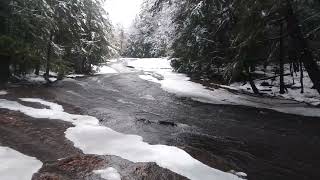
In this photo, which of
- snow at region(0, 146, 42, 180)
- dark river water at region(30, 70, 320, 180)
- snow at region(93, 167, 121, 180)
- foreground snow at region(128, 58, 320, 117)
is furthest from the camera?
foreground snow at region(128, 58, 320, 117)

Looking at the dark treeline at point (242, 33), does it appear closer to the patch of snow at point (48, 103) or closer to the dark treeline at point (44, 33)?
the dark treeline at point (44, 33)

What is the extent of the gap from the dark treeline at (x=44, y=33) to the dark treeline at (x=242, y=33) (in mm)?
4853

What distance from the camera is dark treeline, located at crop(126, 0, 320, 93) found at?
47.4 ft

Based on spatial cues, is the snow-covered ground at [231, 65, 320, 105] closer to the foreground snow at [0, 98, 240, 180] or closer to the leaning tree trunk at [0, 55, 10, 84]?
the foreground snow at [0, 98, 240, 180]

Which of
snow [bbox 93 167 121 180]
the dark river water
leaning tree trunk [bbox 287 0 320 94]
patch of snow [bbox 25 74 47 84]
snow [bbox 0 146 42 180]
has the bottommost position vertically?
the dark river water

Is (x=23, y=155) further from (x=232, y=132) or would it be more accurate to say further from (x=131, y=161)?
(x=232, y=132)

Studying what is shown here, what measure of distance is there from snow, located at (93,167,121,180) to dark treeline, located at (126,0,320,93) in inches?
333

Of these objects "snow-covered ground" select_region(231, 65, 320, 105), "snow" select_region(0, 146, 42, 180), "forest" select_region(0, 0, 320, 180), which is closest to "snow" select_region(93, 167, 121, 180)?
"forest" select_region(0, 0, 320, 180)

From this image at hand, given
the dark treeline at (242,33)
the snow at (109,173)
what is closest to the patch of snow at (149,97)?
the dark treeline at (242,33)

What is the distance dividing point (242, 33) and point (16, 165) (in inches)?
403

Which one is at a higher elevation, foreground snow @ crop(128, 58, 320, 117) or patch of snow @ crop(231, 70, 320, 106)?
patch of snow @ crop(231, 70, 320, 106)

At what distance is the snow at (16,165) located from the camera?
21.3 ft

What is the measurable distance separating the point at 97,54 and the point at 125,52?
59.1 metres

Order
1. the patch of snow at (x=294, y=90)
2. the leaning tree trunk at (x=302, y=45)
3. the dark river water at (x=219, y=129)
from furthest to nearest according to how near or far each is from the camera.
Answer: the patch of snow at (x=294, y=90) → the leaning tree trunk at (x=302, y=45) → the dark river water at (x=219, y=129)
